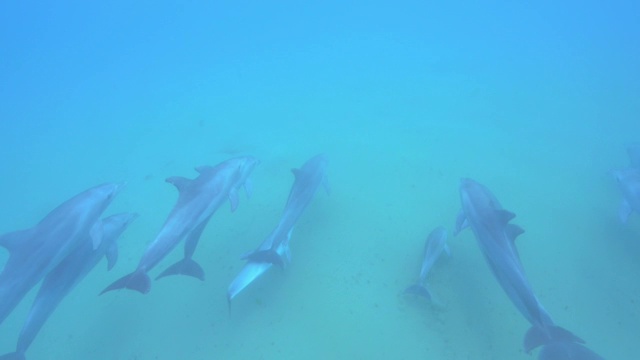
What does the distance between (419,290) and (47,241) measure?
4901 millimetres

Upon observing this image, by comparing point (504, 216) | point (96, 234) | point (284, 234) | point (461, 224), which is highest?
point (504, 216)

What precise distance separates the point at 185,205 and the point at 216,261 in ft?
4.96

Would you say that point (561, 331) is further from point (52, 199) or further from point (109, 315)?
point (52, 199)

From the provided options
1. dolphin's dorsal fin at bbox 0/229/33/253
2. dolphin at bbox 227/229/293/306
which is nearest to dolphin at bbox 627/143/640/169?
dolphin at bbox 227/229/293/306

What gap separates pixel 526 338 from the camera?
3.59m

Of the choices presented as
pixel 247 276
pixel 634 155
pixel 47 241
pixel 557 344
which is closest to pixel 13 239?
pixel 47 241

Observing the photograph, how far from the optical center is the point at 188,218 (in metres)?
4.93

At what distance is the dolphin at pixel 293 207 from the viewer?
4715mm

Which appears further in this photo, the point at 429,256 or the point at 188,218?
the point at 429,256

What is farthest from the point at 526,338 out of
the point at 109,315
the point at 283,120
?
the point at 283,120

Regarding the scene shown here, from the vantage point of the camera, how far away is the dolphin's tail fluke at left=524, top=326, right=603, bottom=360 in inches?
130

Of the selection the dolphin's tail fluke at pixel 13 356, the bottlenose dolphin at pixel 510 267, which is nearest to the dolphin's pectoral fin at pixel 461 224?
the bottlenose dolphin at pixel 510 267

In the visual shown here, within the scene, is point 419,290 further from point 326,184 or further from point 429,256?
point 326,184

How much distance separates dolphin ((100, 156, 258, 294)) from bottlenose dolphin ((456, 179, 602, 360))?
3.53 meters
